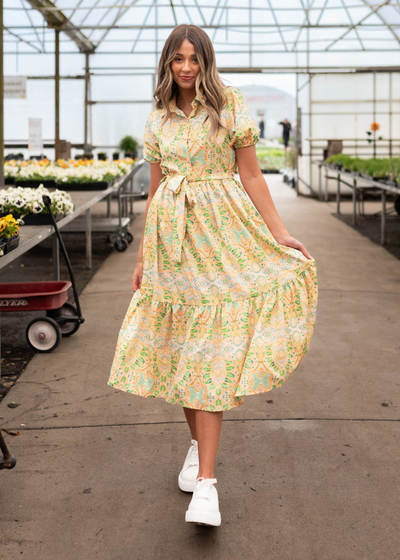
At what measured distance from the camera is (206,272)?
2.09 meters

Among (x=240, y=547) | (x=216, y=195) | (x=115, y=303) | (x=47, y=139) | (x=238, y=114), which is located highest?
(x=47, y=139)

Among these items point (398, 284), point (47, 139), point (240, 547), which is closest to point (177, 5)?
point (47, 139)

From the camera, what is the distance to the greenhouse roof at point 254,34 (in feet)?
46.6

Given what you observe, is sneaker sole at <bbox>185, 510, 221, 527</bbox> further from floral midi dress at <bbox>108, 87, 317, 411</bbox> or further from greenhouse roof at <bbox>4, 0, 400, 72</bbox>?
greenhouse roof at <bbox>4, 0, 400, 72</bbox>

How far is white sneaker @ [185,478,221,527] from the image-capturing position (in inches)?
77.0

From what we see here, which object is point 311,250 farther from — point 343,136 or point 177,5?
point 177,5

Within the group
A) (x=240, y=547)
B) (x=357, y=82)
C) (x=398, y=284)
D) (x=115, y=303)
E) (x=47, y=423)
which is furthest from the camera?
(x=357, y=82)

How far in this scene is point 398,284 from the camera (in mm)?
5793

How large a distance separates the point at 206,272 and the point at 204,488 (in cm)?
62

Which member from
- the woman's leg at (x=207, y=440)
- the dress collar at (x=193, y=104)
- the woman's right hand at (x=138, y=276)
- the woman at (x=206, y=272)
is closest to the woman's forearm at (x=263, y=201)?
the woman at (x=206, y=272)

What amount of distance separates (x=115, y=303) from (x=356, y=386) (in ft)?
7.54

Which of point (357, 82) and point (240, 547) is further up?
point (357, 82)

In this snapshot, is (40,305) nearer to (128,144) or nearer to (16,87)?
(16,87)

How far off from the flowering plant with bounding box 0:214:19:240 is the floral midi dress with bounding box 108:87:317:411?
4.07 feet
